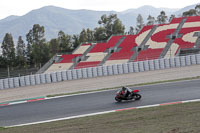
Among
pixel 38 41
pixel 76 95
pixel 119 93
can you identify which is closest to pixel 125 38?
pixel 38 41

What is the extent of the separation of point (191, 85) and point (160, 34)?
3203 centimetres

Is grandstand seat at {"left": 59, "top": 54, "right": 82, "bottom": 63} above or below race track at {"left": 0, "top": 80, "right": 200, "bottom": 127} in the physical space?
above

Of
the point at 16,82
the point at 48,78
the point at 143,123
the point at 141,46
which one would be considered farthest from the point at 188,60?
the point at 143,123

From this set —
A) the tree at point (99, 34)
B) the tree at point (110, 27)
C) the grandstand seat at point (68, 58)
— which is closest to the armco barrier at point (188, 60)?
the grandstand seat at point (68, 58)

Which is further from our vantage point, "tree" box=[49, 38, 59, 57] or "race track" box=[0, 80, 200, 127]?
"tree" box=[49, 38, 59, 57]

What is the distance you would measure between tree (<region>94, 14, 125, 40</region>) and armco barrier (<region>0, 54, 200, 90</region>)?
124 ft

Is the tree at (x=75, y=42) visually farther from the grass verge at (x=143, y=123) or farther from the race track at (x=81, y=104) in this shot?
the grass verge at (x=143, y=123)

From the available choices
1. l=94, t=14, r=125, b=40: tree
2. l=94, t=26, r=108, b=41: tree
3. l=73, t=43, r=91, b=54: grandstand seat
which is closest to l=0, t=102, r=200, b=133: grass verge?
l=73, t=43, r=91, b=54: grandstand seat

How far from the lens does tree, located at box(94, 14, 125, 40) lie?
67.7 meters

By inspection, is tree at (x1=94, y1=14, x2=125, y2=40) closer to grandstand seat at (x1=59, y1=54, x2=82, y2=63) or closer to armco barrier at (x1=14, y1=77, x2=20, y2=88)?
grandstand seat at (x1=59, y1=54, x2=82, y2=63)

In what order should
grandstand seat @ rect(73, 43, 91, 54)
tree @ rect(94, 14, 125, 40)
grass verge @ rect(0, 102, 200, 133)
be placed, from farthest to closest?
tree @ rect(94, 14, 125, 40)
grandstand seat @ rect(73, 43, 91, 54)
grass verge @ rect(0, 102, 200, 133)

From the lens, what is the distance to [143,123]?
33.3ft

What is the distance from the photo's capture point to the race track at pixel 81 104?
49.8 ft

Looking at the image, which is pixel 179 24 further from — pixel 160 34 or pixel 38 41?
pixel 38 41
